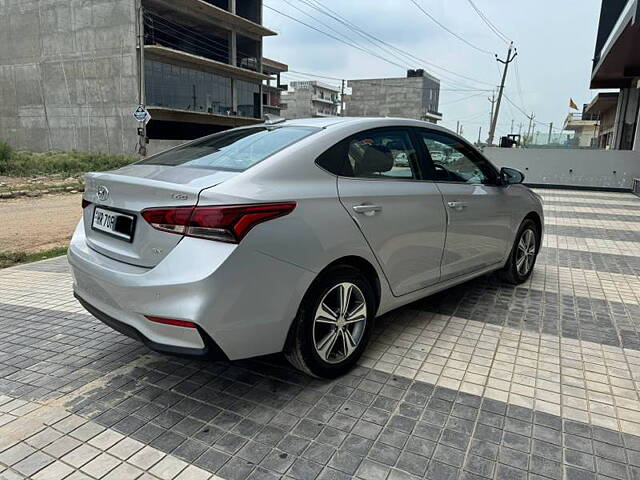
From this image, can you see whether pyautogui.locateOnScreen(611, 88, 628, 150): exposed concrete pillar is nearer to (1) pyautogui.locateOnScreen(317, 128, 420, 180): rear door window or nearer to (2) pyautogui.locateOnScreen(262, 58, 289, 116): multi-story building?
(1) pyautogui.locateOnScreen(317, 128, 420, 180): rear door window

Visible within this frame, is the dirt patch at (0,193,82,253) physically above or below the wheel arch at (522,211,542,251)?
below

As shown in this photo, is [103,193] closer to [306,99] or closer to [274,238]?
[274,238]

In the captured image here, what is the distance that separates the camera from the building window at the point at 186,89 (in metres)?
34.5

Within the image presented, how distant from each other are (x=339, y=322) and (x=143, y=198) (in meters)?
1.35

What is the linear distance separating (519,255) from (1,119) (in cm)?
4575

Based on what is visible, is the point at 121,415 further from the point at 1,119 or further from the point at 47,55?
the point at 1,119

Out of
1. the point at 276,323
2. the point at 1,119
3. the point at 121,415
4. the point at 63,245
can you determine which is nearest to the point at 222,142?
the point at 276,323

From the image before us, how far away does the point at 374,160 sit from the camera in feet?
10.5

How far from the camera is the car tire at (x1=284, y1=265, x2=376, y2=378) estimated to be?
106 inches

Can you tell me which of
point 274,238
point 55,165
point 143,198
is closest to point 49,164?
point 55,165

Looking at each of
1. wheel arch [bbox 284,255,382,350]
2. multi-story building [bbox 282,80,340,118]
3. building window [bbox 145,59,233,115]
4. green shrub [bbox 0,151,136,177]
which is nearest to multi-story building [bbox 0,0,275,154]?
building window [bbox 145,59,233,115]

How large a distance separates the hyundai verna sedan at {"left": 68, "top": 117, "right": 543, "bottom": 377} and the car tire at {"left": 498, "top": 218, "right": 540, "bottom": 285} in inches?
54.0

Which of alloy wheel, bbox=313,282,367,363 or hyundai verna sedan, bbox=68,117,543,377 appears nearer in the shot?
hyundai verna sedan, bbox=68,117,543,377

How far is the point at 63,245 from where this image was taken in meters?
7.61
